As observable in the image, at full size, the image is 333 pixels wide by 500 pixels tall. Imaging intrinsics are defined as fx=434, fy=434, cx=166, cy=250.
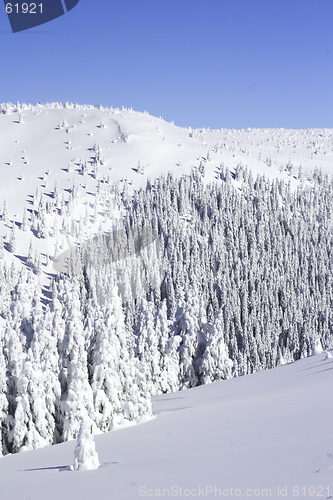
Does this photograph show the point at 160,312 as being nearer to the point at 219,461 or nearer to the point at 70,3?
the point at 70,3

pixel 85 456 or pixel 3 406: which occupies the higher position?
pixel 3 406

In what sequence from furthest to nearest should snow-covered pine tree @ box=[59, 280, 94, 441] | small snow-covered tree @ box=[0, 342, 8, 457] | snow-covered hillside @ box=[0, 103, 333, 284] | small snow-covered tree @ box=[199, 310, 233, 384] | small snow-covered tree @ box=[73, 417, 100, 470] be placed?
snow-covered hillside @ box=[0, 103, 333, 284], small snow-covered tree @ box=[199, 310, 233, 384], small snow-covered tree @ box=[0, 342, 8, 457], snow-covered pine tree @ box=[59, 280, 94, 441], small snow-covered tree @ box=[73, 417, 100, 470]

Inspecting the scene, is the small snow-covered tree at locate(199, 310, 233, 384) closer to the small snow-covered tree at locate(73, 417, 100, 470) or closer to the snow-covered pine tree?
the snow-covered pine tree

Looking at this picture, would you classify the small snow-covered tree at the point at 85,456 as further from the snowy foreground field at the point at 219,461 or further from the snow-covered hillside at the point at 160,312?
the snow-covered hillside at the point at 160,312

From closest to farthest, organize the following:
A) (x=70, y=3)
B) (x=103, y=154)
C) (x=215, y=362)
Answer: (x=70, y=3) < (x=215, y=362) < (x=103, y=154)

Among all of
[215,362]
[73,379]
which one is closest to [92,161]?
[215,362]

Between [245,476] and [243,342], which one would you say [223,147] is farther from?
[245,476]

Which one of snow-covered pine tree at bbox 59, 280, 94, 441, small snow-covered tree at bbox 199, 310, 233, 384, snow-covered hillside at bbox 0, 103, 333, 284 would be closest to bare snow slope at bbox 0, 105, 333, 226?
snow-covered hillside at bbox 0, 103, 333, 284

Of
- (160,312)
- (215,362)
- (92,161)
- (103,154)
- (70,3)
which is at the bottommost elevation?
(215,362)

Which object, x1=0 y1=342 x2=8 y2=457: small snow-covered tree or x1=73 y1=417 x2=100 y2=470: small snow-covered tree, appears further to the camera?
x1=0 y1=342 x2=8 y2=457: small snow-covered tree
